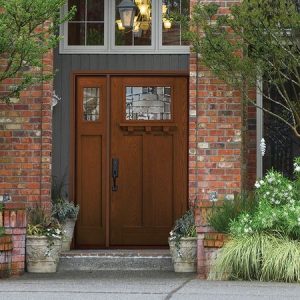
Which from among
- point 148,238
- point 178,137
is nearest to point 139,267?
point 148,238

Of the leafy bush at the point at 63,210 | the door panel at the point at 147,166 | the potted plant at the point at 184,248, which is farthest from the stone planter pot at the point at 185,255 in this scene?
the leafy bush at the point at 63,210

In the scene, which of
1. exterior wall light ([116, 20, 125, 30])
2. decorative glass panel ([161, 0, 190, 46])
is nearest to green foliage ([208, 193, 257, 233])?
decorative glass panel ([161, 0, 190, 46])

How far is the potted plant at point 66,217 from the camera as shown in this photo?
39.7 ft

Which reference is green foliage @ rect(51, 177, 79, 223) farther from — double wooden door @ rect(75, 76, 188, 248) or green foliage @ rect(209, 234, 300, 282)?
green foliage @ rect(209, 234, 300, 282)

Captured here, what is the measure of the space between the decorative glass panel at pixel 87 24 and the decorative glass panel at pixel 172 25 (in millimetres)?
830

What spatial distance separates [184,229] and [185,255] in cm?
33

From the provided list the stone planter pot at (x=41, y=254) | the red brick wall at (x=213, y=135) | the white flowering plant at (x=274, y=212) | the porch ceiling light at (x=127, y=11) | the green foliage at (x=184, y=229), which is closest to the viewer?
the white flowering plant at (x=274, y=212)

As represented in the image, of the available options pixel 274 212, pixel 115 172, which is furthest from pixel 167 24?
pixel 274 212

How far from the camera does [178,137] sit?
1278cm

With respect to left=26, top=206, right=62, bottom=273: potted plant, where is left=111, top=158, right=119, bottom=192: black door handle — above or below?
above

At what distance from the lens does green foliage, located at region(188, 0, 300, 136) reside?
10.7 m

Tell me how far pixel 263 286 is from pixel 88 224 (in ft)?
12.3

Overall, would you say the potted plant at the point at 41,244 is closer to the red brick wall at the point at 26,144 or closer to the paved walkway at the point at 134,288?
the paved walkway at the point at 134,288

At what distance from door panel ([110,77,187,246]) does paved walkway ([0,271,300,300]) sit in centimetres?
Result: 155
